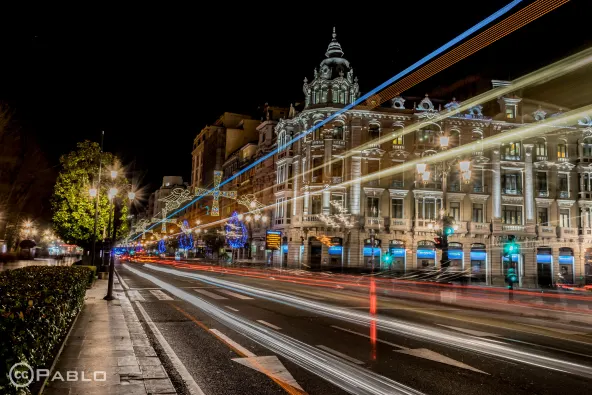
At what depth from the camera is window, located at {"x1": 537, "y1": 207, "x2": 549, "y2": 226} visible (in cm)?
4972

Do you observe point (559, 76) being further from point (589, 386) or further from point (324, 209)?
point (589, 386)

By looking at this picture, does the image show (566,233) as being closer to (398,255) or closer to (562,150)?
(562,150)

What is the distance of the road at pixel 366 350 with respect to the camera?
737cm

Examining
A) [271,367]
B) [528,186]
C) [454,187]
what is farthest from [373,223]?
[271,367]

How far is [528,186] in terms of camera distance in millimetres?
49812

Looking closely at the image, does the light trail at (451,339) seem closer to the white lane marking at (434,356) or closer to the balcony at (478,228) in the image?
the white lane marking at (434,356)

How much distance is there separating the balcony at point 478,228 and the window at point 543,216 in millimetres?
6055

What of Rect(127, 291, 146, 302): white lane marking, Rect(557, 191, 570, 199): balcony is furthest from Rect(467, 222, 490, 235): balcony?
Rect(127, 291, 146, 302): white lane marking

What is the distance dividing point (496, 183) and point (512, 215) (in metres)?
3.94

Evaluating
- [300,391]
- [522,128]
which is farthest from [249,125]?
[300,391]

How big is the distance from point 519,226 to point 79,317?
46555 mm

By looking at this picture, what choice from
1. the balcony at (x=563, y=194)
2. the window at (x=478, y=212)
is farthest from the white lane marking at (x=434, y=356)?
the balcony at (x=563, y=194)

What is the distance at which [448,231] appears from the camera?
26.9 m

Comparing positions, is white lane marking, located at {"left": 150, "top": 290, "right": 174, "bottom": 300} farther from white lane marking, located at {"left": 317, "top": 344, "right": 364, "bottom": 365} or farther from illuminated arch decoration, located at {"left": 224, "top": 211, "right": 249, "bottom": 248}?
illuminated arch decoration, located at {"left": 224, "top": 211, "right": 249, "bottom": 248}
